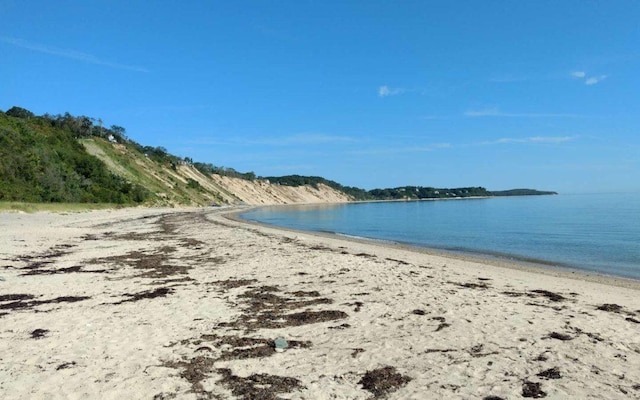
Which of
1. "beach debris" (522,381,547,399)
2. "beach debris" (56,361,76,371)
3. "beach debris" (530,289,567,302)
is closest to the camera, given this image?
"beach debris" (522,381,547,399)

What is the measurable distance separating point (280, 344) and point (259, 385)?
1530 mm

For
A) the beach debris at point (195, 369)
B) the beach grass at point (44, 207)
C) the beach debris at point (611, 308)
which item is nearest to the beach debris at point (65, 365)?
the beach debris at point (195, 369)

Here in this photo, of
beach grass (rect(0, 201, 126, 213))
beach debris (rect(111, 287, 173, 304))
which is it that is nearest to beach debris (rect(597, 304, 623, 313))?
beach debris (rect(111, 287, 173, 304))

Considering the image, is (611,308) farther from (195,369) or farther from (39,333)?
(39,333)

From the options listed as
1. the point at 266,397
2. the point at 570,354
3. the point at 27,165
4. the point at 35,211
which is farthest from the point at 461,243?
the point at 27,165

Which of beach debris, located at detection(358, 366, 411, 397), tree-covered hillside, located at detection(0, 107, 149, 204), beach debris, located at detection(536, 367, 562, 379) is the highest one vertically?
tree-covered hillside, located at detection(0, 107, 149, 204)

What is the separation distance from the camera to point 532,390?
5457 mm

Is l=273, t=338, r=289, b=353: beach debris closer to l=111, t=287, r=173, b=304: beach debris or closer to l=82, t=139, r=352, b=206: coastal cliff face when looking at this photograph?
l=111, t=287, r=173, b=304: beach debris

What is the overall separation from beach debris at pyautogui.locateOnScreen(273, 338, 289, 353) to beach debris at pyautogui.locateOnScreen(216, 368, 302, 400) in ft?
3.33

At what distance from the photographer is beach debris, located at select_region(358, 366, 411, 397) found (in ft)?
18.1

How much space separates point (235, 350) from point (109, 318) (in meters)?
3.39

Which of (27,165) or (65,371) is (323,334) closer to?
(65,371)

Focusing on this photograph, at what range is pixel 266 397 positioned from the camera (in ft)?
17.5

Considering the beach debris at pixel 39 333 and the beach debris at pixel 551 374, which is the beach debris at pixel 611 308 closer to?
the beach debris at pixel 551 374
